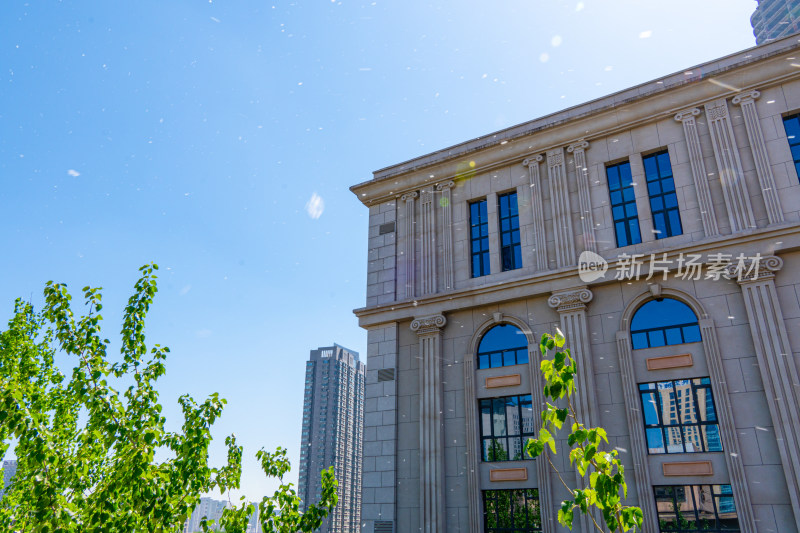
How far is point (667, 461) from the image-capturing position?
1334cm

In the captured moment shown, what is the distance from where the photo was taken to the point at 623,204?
16.4 m

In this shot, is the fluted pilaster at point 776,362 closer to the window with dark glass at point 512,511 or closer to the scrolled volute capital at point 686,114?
the scrolled volute capital at point 686,114

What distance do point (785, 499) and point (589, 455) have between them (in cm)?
1109

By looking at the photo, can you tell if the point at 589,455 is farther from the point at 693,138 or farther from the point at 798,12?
the point at 798,12

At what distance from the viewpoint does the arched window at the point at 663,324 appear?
47.0 ft

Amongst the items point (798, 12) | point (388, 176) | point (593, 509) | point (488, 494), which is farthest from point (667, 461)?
point (798, 12)

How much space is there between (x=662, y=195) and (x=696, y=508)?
8406 millimetres

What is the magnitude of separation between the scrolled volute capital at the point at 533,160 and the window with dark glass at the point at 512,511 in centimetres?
1013

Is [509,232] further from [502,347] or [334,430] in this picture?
[334,430]

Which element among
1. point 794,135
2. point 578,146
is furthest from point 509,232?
point 794,135

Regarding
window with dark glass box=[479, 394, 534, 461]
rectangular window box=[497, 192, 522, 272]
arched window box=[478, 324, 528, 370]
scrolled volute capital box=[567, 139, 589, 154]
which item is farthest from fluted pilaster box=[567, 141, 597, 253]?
window with dark glass box=[479, 394, 534, 461]

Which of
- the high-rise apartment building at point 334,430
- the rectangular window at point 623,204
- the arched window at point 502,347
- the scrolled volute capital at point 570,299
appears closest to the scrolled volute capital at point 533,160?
the rectangular window at point 623,204

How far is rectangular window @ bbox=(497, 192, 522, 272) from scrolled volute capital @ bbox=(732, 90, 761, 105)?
22.4 ft

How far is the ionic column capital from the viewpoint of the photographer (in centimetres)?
1355
